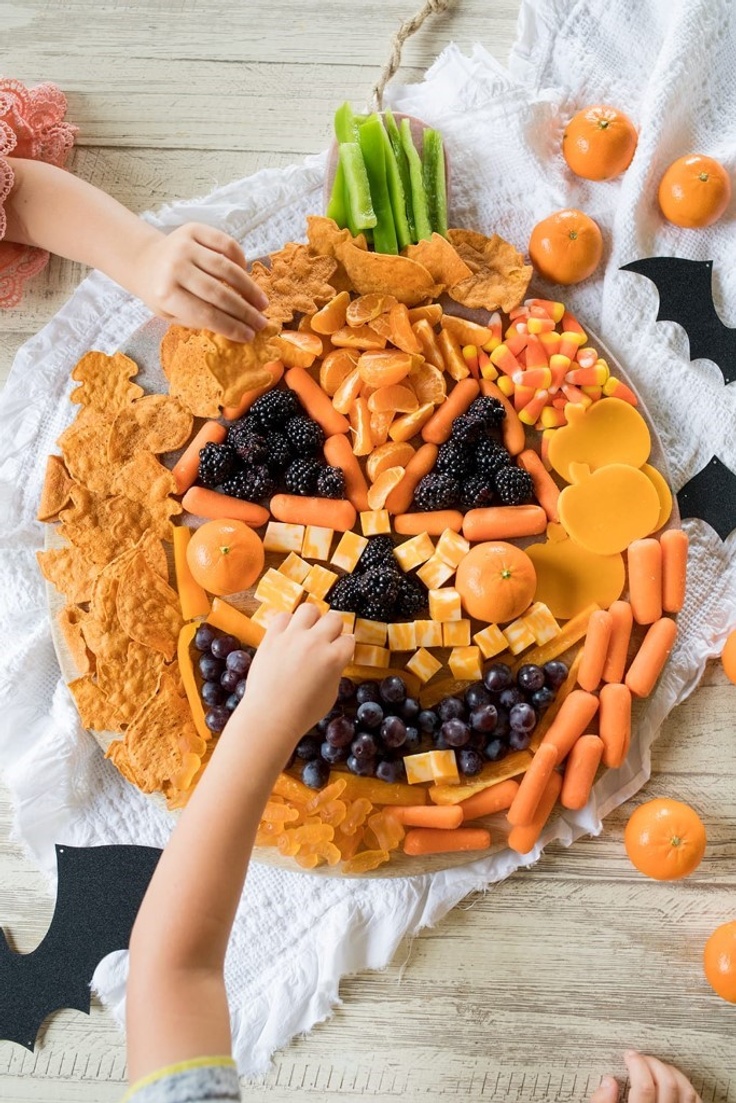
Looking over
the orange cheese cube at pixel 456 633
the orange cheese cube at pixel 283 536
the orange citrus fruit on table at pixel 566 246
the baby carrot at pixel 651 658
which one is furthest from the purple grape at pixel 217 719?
the orange citrus fruit on table at pixel 566 246

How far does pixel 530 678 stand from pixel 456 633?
156 millimetres

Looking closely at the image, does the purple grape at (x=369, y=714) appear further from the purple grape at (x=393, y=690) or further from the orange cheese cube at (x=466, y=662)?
the orange cheese cube at (x=466, y=662)

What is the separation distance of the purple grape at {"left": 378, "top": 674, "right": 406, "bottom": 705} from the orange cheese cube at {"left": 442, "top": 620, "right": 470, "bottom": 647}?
116 millimetres

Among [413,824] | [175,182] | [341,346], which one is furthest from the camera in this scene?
[175,182]

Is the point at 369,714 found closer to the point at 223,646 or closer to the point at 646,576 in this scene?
the point at 223,646

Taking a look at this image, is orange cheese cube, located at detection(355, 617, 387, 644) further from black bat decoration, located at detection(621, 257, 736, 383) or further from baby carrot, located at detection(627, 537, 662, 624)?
black bat decoration, located at detection(621, 257, 736, 383)

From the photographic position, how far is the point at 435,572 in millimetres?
1766

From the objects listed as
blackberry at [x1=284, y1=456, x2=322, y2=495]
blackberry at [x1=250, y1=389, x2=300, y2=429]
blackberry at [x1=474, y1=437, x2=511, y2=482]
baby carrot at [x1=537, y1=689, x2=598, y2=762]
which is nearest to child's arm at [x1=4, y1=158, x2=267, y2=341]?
blackberry at [x1=250, y1=389, x2=300, y2=429]

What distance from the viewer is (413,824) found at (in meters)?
1.71

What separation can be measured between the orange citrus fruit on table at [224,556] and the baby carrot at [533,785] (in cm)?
61

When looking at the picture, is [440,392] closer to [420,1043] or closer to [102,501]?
[102,501]

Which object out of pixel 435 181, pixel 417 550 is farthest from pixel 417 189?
pixel 417 550

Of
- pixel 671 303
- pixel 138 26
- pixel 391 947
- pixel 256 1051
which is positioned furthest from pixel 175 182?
pixel 256 1051

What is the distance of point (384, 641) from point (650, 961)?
0.80 metres
